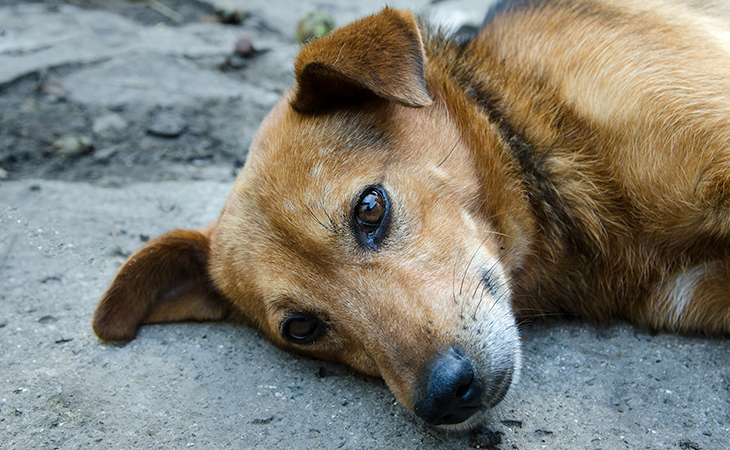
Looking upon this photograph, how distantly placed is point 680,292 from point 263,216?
2230 mm

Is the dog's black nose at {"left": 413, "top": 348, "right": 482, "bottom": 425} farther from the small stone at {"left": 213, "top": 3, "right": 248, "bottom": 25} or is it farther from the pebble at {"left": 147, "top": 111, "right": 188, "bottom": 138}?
the small stone at {"left": 213, "top": 3, "right": 248, "bottom": 25}

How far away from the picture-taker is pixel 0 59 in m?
5.85

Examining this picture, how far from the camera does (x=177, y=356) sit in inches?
121

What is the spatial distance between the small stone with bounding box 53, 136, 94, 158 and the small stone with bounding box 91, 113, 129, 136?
22cm

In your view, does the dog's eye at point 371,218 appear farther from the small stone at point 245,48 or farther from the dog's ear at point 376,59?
the small stone at point 245,48

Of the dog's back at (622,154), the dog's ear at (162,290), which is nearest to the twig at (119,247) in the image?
the dog's ear at (162,290)

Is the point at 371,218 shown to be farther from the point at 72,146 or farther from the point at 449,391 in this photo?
the point at 72,146

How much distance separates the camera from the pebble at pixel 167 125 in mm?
5168

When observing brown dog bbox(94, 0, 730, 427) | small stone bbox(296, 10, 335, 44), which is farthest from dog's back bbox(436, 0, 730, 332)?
small stone bbox(296, 10, 335, 44)

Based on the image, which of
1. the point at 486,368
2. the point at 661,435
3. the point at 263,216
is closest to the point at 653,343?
the point at 661,435

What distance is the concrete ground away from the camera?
2.49 meters

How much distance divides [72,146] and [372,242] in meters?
3.39

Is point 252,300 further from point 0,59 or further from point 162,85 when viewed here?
point 0,59

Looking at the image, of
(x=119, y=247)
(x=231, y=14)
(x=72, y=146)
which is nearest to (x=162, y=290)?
(x=119, y=247)
